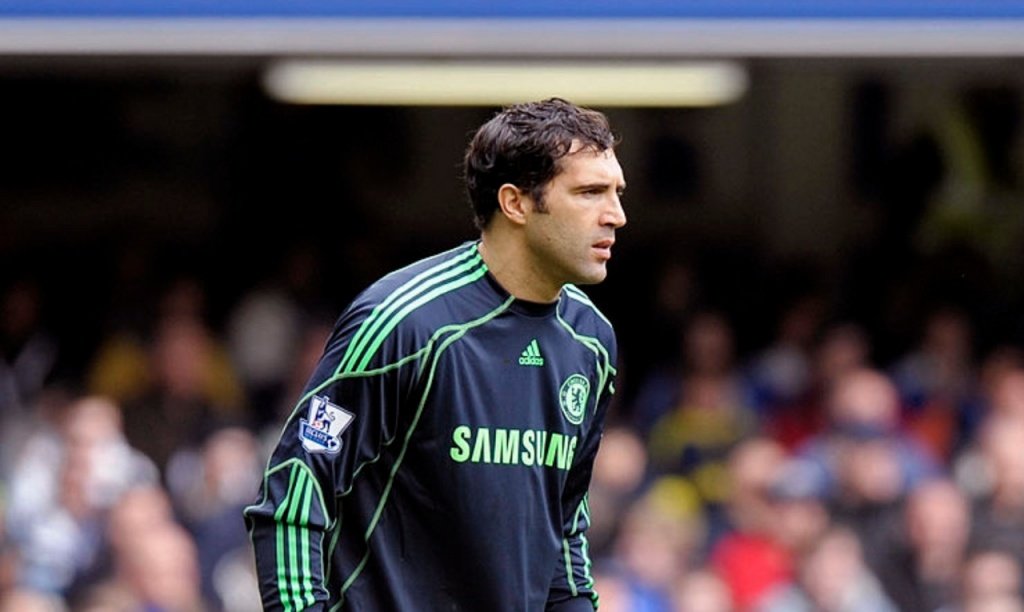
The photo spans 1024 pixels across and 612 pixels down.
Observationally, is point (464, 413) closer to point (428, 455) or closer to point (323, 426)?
point (428, 455)

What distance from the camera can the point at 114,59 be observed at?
6.76 meters

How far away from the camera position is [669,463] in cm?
725

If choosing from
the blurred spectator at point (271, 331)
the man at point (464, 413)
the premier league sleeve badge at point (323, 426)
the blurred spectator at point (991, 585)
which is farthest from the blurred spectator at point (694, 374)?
the premier league sleeve badge at point (323, 426)

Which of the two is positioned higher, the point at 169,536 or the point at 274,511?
the point at 169,536

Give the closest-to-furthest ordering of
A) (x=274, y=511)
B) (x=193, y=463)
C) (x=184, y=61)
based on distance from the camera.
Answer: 1. (x=274, y=511)
2. (x=184, y=61)
3. (x=193, y=463)

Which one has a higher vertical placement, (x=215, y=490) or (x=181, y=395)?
(x=181, y=395)

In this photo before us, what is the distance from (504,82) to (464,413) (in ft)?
12.9

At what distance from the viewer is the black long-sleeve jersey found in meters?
3.04

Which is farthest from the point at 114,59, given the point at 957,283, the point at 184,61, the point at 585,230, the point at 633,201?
the point at 585,230

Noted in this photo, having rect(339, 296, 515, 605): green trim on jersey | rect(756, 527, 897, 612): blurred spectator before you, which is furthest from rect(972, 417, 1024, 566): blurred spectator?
rect(339, 296, 515, 605): green trim on jersey

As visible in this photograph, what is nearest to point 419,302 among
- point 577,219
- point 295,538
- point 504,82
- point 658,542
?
point 577,219

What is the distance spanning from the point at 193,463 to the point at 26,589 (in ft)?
2.53

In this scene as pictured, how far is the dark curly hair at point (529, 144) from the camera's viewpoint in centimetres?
321

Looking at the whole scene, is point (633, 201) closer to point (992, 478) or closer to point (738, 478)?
point (738, 478)
